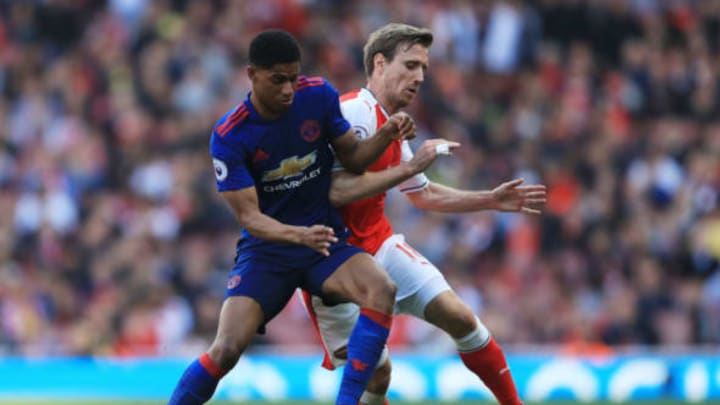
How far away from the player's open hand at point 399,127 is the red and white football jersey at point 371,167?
449 millimetres

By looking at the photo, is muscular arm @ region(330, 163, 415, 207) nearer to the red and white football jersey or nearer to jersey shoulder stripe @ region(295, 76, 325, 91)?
the red and white football jersey

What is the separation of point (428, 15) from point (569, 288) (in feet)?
15.0

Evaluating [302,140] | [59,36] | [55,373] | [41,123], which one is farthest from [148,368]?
[302,140]

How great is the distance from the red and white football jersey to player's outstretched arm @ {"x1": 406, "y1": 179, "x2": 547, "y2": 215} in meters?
0.34

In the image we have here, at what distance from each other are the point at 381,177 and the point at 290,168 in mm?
532

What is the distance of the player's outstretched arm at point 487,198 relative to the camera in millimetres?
8375

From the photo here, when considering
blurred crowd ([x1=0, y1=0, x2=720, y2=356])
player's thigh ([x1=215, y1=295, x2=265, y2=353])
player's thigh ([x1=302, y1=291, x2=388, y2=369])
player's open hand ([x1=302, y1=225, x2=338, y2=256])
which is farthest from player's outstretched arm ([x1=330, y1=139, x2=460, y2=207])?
blurred crowd ([x1=0, y1=0, x2=720, y2=356])

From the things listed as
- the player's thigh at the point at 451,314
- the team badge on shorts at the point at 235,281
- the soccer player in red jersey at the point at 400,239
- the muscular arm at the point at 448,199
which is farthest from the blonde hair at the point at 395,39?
the team badge on shorts at the point at 235,281

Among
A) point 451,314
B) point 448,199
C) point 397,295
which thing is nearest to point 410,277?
point 397,295

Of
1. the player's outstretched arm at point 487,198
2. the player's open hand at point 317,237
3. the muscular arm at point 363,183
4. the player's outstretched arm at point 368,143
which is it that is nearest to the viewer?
the player's open hand at point 317,237

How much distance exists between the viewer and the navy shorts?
26.1 ft

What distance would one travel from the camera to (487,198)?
28.0ft

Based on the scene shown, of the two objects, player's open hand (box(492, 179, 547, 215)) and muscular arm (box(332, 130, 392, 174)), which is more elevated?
muscular arm (box(332, 130, 392, 174))

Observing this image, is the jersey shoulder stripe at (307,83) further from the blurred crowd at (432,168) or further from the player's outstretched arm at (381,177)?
the blurred crowd at (432,168)
